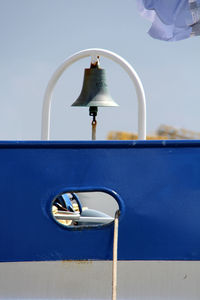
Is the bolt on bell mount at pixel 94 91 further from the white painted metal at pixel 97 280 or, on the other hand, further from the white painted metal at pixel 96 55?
the white painted metal at pixel 97 280

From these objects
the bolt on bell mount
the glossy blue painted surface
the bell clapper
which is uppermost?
the bolt on bell mount

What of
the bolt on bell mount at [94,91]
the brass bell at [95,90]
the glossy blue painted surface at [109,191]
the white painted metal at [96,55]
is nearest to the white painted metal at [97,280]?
the glossy blue painted surface at [109,191]

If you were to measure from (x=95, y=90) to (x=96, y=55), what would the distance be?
1.19ft

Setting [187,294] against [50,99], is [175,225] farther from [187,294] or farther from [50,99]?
[50,99]

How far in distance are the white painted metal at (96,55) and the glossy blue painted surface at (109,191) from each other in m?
0.70

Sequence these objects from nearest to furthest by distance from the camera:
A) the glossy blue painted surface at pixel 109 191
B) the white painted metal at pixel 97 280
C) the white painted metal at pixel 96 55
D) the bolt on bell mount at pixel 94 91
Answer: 1. the glossy blue painted surface at pixel 109 191
2. the white painted metal at pixel 97 280
3. the white painted metal at pixel 96 55
4. the bolt on bell mount at pixel 94 91

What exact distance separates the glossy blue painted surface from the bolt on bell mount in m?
1.24

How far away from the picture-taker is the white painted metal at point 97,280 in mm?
4461

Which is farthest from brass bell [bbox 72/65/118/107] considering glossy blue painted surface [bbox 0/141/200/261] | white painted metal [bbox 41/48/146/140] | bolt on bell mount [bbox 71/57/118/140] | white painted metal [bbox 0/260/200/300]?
white painted metal [bbox 0/260/200/300]

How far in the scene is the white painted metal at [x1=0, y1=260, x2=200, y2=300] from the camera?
14.6ft

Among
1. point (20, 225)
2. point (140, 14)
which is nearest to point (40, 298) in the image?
point (20, 225)

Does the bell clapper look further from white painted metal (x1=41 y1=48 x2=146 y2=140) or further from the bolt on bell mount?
white painted metal (x1=41 y1=48 x2=146 y2=140)

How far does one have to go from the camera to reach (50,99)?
5.25 metres

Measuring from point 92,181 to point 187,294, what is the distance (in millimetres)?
1064
